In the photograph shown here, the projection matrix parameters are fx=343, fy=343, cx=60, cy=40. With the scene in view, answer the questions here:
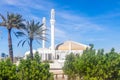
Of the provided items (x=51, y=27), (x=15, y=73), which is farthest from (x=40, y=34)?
(x=15, y=73)

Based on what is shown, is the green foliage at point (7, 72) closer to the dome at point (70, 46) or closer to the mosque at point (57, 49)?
the mosque at point (57, 49)

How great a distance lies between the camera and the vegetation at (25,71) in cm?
1942

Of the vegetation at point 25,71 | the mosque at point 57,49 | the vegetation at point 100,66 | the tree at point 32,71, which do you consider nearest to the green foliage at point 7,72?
the vegetation at point 25,71

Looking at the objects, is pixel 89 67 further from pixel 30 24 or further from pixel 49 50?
pixel 49 50

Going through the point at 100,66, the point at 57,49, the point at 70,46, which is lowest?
the point at 100,66

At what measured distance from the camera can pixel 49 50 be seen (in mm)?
72438

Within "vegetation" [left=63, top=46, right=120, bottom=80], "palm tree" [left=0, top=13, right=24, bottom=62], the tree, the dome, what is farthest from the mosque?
the tree

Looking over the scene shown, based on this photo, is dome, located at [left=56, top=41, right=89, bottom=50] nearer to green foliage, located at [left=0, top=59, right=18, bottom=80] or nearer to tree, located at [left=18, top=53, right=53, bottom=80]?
tree, located at [left=18, top=53, right=53, bottom=80]

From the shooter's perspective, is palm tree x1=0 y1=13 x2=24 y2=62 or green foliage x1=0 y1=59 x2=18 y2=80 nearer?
green foliage x1=0 y1=59 x2=18 y2=80

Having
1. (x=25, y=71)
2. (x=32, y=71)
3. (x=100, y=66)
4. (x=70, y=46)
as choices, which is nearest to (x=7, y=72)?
(x=25, y=71)

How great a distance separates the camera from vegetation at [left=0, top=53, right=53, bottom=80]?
19.4m

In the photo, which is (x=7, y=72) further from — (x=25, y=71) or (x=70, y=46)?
(x=70, y=46)

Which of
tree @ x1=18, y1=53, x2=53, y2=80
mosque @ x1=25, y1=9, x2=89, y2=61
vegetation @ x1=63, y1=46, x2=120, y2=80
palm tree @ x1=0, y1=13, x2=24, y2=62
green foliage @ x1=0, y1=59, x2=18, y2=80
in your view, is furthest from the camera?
mosque @ x1=25, y1=9, x2=89, y2=61

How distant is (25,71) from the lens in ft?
67.4
